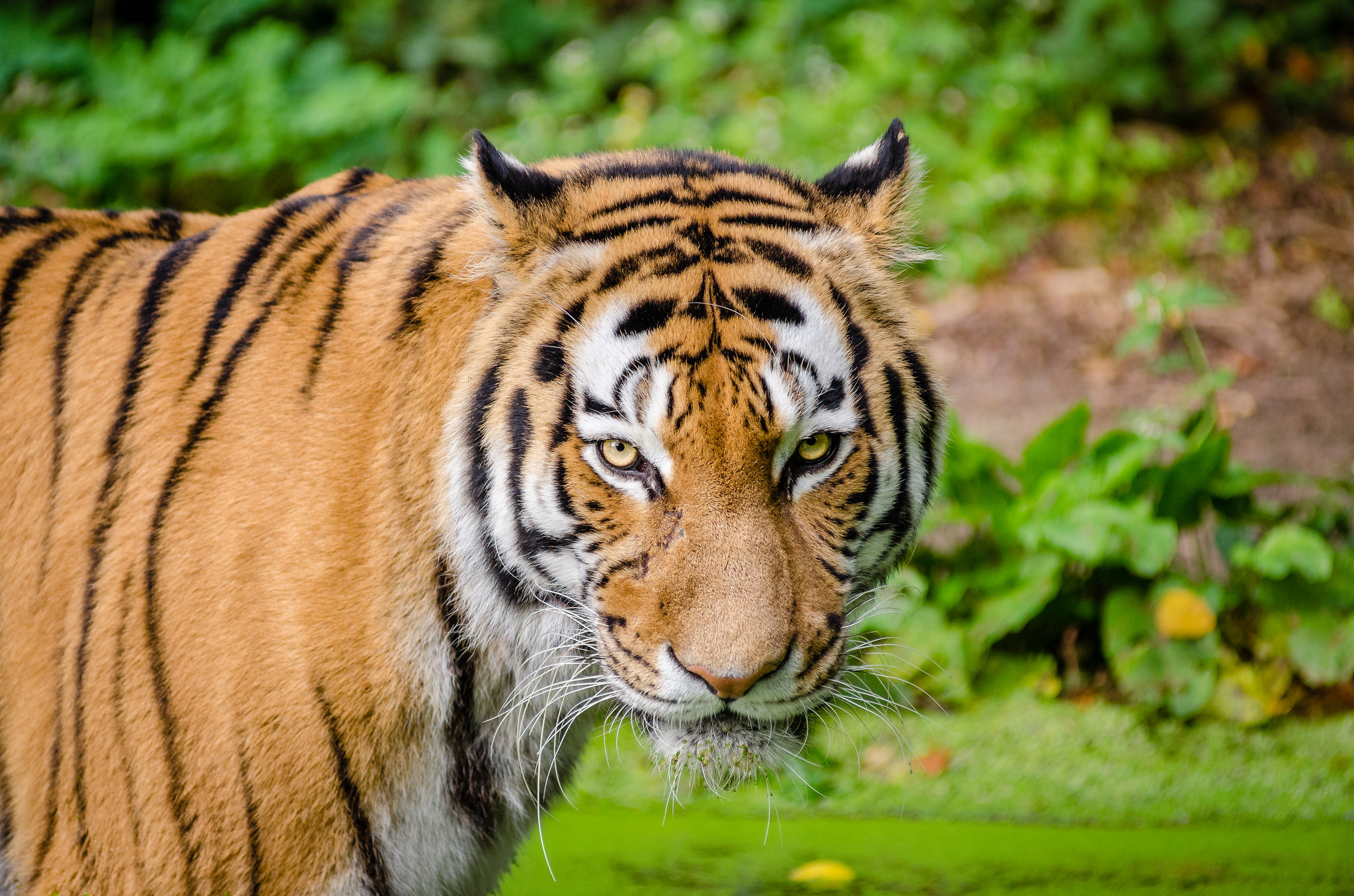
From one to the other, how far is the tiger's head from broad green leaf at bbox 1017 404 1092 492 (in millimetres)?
1620

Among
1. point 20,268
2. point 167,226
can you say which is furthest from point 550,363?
point 20,268

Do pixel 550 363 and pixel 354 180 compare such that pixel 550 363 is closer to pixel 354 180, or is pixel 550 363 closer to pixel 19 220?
pixel 354 180

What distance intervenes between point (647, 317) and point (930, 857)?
1.55 metres

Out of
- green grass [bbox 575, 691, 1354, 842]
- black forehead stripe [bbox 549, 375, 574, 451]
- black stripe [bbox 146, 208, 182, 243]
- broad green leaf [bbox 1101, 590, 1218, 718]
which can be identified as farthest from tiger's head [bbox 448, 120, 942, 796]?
broad green leaf [bbox 1101, 590, 1218, 718]

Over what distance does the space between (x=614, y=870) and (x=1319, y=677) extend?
1.87 meters

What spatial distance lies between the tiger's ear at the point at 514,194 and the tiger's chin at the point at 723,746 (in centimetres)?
74

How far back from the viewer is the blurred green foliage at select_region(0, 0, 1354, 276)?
569 centimetres

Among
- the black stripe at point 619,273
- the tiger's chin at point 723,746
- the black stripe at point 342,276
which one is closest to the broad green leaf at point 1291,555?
the tiger's chin at point 723,746

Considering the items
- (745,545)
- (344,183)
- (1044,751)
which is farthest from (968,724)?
(344,183)

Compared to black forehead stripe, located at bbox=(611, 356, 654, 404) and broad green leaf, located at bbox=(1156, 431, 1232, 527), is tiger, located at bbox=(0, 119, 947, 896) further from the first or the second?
broad green leaf, located at bbox=(1156, 431, 1232, 527)

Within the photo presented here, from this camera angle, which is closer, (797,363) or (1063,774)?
(797,363)

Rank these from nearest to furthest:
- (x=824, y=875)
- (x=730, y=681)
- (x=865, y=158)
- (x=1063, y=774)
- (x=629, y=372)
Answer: (x=730, y=681), (x=629, y=372), (x=865, y=158), (x=824, y=875), (x=1063, y=774)

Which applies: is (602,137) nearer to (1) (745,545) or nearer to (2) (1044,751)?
(2) (1044,751)

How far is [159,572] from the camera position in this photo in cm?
178
